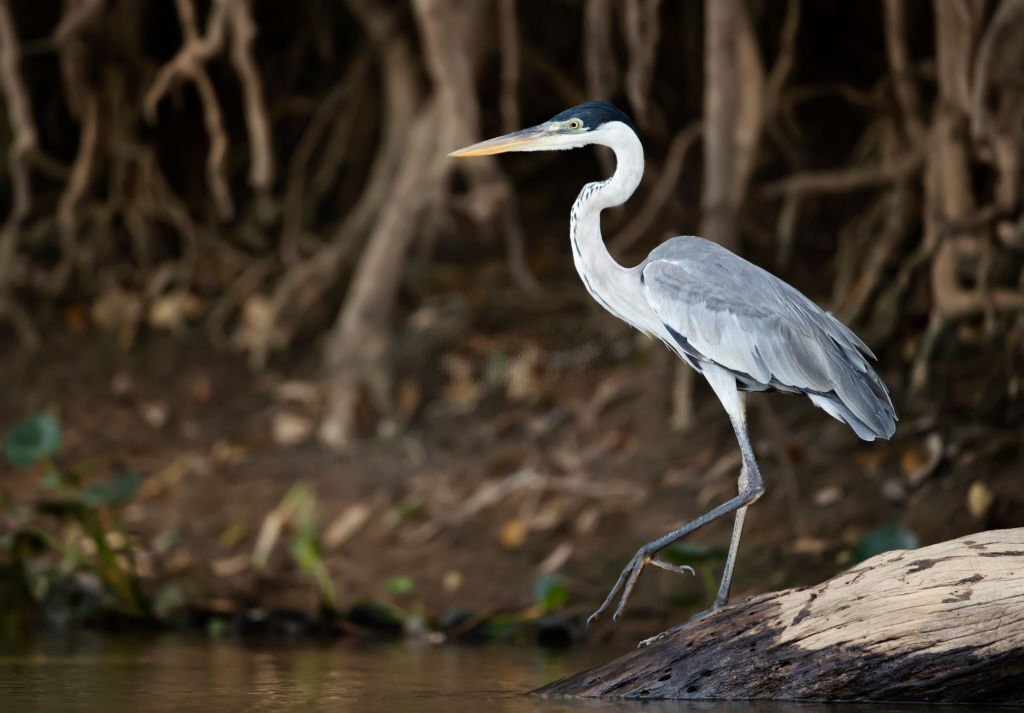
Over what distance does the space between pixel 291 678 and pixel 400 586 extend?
1.88m

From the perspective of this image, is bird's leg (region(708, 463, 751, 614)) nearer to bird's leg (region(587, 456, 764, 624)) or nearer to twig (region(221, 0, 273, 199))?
bird's leg (region(587, 456, 764, 624))

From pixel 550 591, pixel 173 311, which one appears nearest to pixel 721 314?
pixel 550 591

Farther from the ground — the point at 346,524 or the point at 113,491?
the point at 113,491

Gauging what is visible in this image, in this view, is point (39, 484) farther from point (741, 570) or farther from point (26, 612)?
point (741, 570)

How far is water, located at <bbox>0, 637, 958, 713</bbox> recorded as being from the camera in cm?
413

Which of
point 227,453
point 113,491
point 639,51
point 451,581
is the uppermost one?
point 639,51

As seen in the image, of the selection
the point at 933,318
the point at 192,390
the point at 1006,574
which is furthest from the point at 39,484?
the point at 1006,574

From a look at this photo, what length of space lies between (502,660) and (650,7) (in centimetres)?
333

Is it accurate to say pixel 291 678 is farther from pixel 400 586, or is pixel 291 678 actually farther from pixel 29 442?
pixel 29 442

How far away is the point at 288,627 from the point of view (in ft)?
22.1

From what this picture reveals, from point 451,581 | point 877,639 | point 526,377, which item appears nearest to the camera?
point 877,639

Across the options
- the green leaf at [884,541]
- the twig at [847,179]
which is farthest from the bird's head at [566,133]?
the twig at [847,179]

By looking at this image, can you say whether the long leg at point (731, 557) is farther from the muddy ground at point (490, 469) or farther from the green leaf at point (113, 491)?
the green leaf at point (113, 491)

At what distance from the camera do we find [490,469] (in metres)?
7.80
